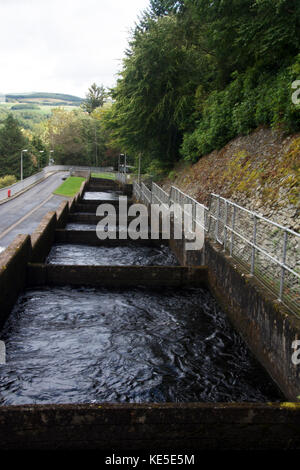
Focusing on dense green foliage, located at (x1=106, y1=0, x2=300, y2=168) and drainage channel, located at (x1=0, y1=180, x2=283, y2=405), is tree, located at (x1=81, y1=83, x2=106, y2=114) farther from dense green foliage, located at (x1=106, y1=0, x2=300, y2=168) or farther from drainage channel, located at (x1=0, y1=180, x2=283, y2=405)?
drainage channel, located at (x1=0, y1=180, x2=283, y2=405)

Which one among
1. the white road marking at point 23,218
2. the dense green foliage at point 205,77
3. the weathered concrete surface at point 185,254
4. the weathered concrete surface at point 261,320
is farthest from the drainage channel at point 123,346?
the white road marking at point 23,218

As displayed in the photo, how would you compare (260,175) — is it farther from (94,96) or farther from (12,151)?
(94,96)

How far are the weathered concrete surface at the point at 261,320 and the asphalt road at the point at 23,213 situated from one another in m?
10.7

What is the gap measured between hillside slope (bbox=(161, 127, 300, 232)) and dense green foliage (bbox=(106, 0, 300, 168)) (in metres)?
0.67

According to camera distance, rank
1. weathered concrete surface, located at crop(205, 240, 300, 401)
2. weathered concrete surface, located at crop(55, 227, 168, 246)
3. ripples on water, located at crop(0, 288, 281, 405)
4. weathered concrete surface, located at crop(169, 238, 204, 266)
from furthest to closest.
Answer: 1. weathered concrete surface, located at crop(55, 227, 168, 246)
2. weathered concrete surface, located at crop(169, 238, 204, 266)
3. ripples on water, located at crop(0, 288, 281, 405)
4. weathered concrete surface, located at crop(205, 240, 300, 401)

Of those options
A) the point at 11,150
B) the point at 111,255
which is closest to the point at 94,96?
the point at 11,150

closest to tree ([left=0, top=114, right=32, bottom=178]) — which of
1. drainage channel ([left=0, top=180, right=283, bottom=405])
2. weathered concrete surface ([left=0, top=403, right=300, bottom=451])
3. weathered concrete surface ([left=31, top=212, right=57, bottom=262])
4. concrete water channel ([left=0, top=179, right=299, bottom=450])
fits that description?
weathered concrete surface ([left=31, top=212, right=57, bottom=262])

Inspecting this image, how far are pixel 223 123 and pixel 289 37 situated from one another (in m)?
6.57

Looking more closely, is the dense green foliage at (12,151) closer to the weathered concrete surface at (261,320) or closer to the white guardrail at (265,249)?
the white guardrail at (265,249)

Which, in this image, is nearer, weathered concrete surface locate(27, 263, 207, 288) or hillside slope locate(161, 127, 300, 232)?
hillside slope locate(161, 127, 300, 232)

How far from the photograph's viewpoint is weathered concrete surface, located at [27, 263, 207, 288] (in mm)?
11445

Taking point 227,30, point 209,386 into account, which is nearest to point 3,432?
point 209,386

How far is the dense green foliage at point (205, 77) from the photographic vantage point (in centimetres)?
1479

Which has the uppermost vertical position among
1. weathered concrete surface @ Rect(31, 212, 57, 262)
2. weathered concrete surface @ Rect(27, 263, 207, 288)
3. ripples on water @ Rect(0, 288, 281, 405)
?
weathered concrete surface @ Rect(31, 212, 57, 262)
